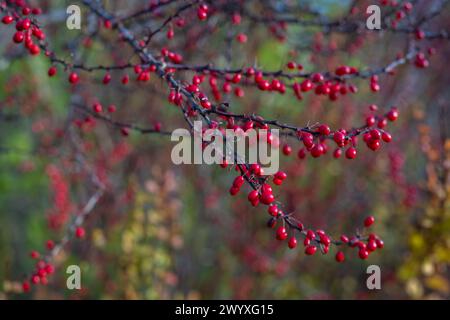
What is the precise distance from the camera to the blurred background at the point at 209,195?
14.2 feet

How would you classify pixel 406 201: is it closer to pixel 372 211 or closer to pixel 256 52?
pixel 372 211

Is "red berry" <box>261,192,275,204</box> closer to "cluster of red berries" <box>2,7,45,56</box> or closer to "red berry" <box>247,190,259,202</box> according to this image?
"red berry" <box>247,190,259,202</box>

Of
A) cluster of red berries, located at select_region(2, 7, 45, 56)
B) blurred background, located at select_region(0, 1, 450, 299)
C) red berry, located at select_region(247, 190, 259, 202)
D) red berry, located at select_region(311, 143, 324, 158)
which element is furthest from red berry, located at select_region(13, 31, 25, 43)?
blurred background, located at select_region(0, 1, 450, 299)

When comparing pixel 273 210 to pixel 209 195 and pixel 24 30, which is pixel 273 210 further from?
pixel 209 195

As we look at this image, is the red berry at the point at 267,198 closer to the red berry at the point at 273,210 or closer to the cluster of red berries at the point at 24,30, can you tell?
the red berry at the point at 273,210

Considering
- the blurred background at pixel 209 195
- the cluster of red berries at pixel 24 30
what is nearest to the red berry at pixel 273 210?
the cluster of red berries at pixel 24 30

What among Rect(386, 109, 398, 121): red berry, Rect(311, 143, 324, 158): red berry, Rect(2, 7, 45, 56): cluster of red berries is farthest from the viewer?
Rect(386, 109, 398, 121): red berry

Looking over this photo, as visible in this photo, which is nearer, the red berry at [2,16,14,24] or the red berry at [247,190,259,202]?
the red berry at [247,190,259,202]

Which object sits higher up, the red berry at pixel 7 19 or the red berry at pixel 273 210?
the red berry at pixel 7 19

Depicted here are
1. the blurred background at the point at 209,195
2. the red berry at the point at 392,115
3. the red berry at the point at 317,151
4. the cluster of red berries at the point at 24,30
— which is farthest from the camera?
the blurred background at the point at 209,195

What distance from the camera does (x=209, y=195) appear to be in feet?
18.3

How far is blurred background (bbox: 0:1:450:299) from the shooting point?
4.33m

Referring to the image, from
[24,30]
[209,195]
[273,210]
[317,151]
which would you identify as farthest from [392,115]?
[209,195]

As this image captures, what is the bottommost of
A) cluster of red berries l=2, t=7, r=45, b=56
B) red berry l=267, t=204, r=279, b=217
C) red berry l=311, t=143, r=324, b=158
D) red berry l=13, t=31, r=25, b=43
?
red berry l=267, t=204, r=279, b=217
